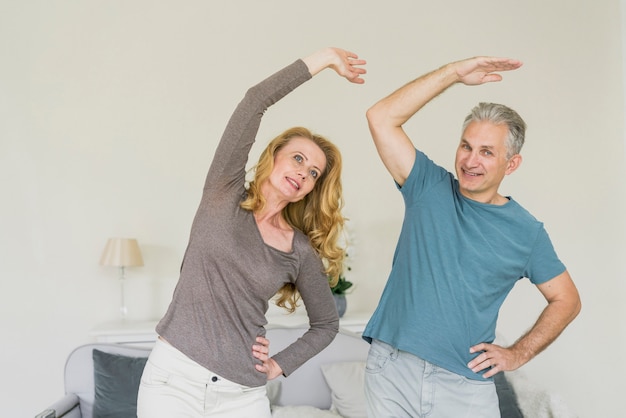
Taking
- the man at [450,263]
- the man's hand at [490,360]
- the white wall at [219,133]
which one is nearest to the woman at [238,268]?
the man at [450,263]

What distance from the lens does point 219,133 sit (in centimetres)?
395

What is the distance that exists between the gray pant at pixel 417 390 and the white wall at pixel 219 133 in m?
2.07

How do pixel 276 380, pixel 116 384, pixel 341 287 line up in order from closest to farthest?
pixel 116 384, pixel 276 380, pixel 341 287

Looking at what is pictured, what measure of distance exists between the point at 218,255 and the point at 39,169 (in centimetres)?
233

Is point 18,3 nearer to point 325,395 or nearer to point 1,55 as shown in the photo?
point 1,55

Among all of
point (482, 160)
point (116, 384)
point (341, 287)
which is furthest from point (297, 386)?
point (482, 160)

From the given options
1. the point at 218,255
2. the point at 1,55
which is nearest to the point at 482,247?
the point at 218,255

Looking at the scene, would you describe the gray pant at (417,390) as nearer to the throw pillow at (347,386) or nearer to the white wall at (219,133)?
the throw pillow at (347,386)

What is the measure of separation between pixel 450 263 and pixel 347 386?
1459 mm

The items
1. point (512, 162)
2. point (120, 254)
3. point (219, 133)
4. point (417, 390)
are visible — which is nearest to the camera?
point (417, 390)

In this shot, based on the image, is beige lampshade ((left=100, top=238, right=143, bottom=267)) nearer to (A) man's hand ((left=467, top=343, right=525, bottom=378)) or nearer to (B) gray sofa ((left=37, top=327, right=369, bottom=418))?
(B) gray sofa ((left=37, top=327, right=369, bottom=418))

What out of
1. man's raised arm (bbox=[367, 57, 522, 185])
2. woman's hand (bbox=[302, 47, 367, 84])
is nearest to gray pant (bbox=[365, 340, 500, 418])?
man's raised arm (bbox=[367, 57, 522, 185])

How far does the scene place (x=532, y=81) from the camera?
4496 millimetres

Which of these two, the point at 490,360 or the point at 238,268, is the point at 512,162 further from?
the point at 238,268
